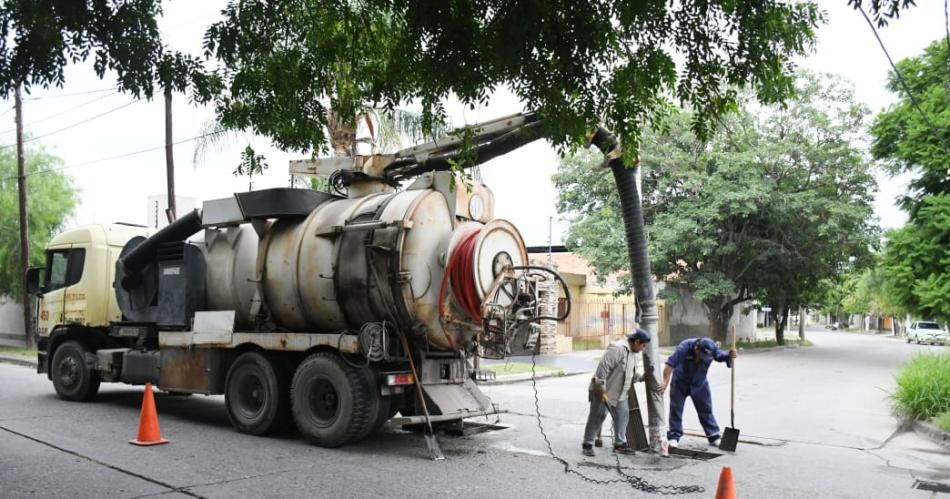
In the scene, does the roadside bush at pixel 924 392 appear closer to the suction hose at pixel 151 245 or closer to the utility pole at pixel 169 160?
the suction hose at pixel 151 245

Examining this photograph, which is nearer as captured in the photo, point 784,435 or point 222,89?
point 222,89

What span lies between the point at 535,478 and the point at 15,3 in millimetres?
6781

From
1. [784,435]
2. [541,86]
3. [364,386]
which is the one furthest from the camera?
[784,435]

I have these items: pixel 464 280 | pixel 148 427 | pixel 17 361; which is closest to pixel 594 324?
pixel 17 361

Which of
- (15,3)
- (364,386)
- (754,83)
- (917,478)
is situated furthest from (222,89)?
(917,478)

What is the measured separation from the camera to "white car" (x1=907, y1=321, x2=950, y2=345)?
49125 mm

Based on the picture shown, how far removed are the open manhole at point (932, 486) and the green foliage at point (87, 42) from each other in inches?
346

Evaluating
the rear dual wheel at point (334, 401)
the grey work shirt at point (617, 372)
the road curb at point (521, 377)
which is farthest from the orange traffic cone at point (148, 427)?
the road curb at point (521, 377)

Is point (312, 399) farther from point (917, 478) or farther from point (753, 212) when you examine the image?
point (753, 212)

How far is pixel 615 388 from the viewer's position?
9.09 m

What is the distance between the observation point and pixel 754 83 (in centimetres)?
691

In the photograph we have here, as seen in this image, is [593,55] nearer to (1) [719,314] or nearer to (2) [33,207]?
(1) [719,314]

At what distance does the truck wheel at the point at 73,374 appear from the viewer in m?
12.2

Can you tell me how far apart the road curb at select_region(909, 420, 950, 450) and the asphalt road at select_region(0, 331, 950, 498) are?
146 mm
